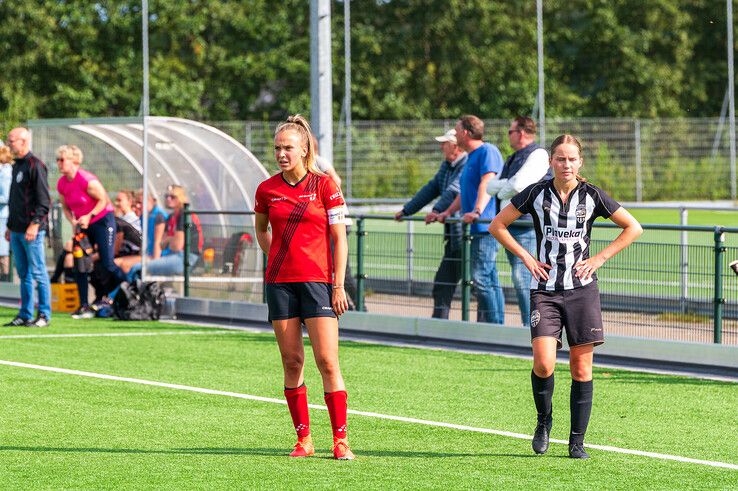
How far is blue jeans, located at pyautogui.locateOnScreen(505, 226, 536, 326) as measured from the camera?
13039mm

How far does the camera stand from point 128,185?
1912 centimetres

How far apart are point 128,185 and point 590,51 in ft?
116

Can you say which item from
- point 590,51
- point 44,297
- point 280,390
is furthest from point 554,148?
point 590,51

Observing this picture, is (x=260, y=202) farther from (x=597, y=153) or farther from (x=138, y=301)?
(x=597, y=153)

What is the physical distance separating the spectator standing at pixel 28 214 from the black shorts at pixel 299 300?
697 cm

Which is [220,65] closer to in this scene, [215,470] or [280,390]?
[280,390]

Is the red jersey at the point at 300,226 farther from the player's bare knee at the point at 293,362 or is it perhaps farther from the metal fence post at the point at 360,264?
the metal fence post at the point at 360,264

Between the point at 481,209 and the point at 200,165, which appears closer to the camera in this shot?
the point at 481,209

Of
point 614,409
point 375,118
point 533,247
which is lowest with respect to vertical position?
point 614,409

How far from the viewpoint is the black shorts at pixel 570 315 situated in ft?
25.6

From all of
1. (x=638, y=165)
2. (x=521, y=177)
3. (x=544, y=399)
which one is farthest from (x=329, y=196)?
(x=638, y=165)

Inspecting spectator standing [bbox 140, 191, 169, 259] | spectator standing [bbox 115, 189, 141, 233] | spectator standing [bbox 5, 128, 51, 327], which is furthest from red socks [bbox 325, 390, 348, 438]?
spectator standing [bbox 115, 189, 141, 233]

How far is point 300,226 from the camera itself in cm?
770

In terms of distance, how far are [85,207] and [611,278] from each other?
5.82m
